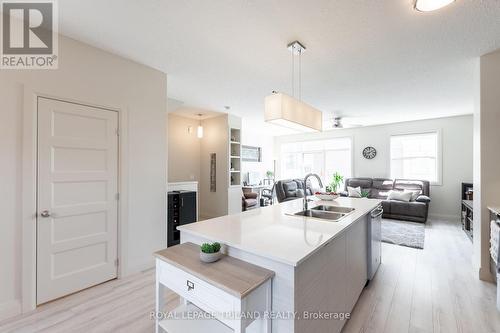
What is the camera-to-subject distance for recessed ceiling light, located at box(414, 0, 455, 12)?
5.30 ft

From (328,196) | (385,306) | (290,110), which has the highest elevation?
(290,110)

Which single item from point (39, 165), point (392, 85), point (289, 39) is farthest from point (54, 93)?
A: point (392, 85)

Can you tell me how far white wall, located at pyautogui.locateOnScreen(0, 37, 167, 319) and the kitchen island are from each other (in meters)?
1.40

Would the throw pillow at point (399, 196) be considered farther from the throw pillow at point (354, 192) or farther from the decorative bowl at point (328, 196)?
the decorative bowl at point (328, 196)

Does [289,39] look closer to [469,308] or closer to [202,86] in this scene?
[202,86]

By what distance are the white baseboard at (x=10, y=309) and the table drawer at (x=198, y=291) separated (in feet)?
5.21

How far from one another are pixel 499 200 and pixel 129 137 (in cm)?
430

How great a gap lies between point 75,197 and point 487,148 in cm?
453

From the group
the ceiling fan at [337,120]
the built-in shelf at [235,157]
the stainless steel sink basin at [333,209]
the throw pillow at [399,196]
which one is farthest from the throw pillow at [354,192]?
the stainless steel sink basin at [333,209]

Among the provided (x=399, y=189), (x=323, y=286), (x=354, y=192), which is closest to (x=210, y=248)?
(x=323, y=286)

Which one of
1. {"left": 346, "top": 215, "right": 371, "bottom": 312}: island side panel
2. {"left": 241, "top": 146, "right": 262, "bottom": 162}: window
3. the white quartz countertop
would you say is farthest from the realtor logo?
{"left": 241, "top": 146, "right": 262, "bottom": 162}: window

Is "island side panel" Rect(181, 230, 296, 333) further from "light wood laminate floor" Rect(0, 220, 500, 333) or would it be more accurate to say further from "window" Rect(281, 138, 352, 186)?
"window" Rect(281, 138, 352, 186)

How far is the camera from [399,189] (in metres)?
5.84

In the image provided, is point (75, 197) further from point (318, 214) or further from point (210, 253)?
point (318, 214)
